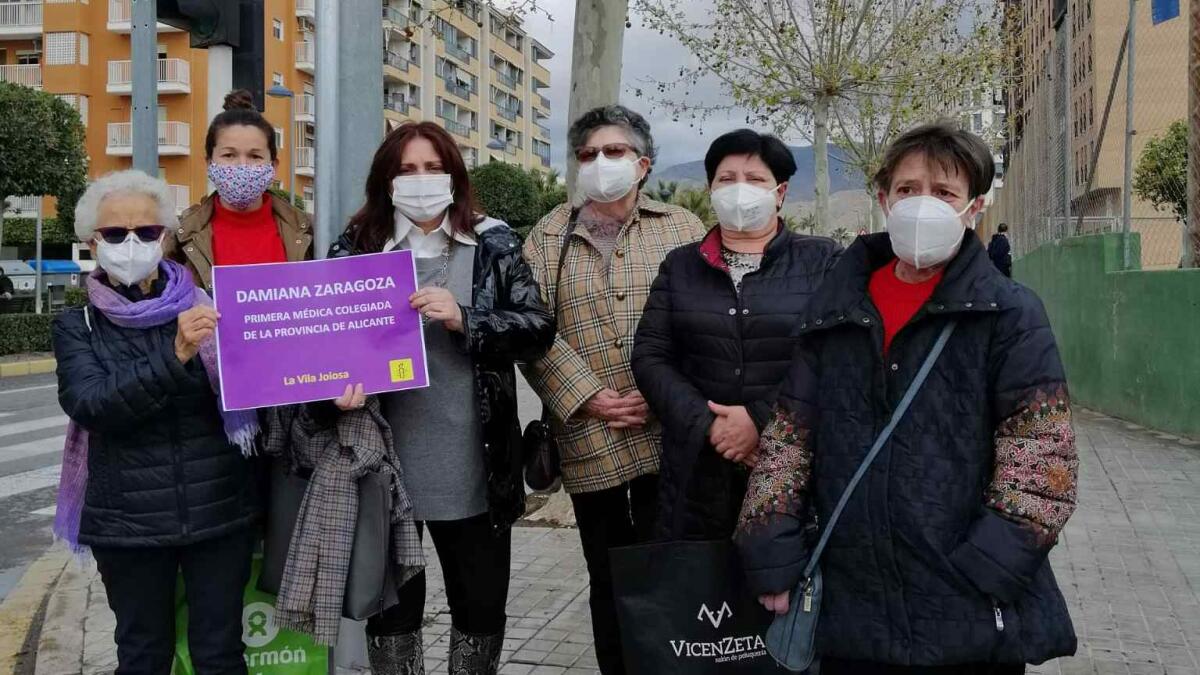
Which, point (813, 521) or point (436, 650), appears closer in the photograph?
point (813, 521)

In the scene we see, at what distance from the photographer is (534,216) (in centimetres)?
4509

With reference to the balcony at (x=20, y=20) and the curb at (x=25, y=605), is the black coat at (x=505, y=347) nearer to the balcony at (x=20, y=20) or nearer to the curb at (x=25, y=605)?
the curb at (x=25, y=605)

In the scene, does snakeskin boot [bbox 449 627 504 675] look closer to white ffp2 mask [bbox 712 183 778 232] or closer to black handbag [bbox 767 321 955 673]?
black handbag [bbox 767 321 955 673]

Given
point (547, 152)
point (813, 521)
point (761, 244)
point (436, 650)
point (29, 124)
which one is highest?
point (547, 152)

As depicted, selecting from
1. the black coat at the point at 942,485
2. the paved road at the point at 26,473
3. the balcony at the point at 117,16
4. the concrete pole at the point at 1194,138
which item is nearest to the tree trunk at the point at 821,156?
the concrete pole at the point at 1194,138

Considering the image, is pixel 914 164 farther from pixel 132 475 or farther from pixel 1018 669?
pixel 132 475

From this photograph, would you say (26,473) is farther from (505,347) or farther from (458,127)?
(458,127)

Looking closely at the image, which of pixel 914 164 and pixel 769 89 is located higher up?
pixel 769 89

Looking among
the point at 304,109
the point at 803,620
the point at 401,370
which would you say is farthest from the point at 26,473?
the point at 304,109

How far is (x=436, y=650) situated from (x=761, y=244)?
7.71 ft

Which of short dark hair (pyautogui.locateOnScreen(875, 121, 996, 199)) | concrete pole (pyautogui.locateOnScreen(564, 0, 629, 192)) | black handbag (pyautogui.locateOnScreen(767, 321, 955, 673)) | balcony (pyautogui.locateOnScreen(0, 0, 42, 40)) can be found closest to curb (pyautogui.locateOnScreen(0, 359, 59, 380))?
concrete pole (pyautogui.locateOnScreen(564, 0, 629, 192))

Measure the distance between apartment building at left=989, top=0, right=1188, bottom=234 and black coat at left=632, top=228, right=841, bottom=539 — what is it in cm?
845

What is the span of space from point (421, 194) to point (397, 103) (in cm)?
5764

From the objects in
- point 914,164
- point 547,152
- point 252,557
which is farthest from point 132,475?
point 547,152
